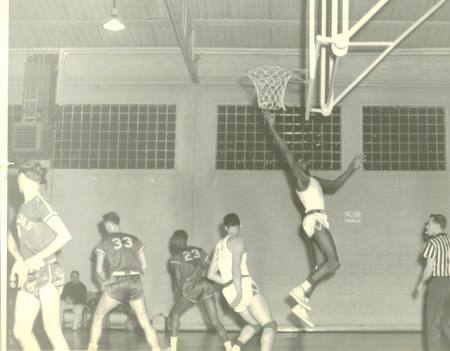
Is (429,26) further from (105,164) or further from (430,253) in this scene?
(105,164)

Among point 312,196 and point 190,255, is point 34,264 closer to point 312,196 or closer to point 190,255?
point 190,255

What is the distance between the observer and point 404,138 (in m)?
15.1

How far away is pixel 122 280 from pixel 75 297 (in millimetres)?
5516

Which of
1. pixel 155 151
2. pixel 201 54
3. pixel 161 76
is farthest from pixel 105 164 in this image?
pixel 201 54

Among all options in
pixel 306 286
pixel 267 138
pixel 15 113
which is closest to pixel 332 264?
pixel 306 286

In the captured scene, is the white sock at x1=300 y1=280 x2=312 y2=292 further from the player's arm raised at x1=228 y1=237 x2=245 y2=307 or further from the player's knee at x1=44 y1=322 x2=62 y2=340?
the player's knee at x1=44 y1=322 x2=62 y2=340

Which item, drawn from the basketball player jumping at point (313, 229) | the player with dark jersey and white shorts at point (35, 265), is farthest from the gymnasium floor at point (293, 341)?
the player with dark jersey and white shorts at point (35, 265)

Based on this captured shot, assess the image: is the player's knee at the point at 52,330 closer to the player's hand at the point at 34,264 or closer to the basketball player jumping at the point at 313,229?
the player's hand at the point at 34,264

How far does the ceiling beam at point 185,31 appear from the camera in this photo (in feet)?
40.2

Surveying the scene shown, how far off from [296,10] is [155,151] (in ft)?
14.3

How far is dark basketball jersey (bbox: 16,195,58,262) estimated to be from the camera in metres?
7.48

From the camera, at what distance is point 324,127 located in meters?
15.2

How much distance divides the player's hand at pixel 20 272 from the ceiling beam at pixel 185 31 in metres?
5.94

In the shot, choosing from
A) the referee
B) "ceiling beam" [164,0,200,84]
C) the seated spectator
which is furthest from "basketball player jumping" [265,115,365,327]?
the seated spectator
